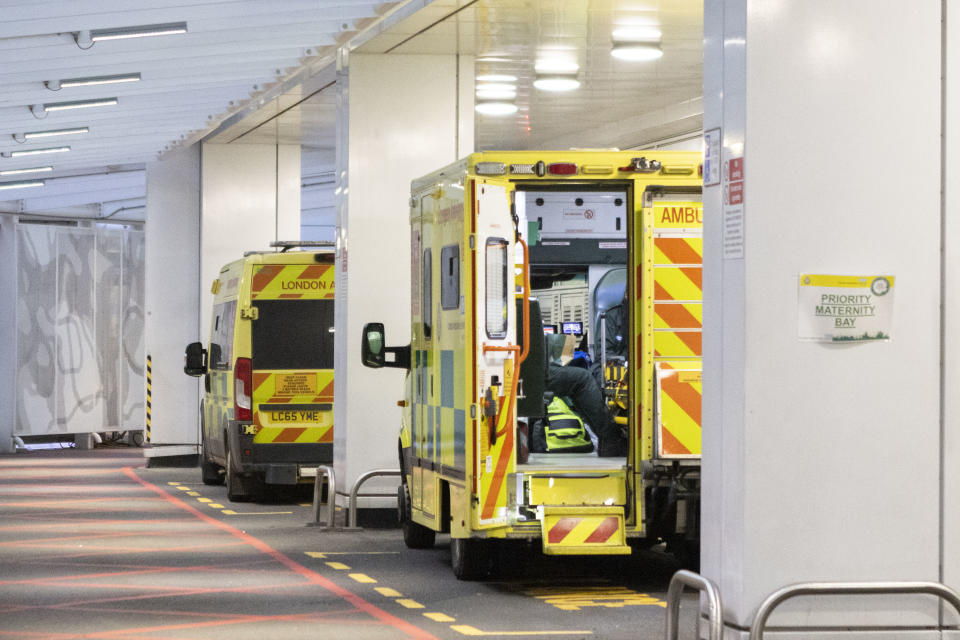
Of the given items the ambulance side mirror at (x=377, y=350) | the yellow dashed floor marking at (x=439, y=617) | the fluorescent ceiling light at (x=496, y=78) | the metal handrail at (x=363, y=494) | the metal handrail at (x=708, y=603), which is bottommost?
the yellow dashed floor marking at (x=439, y=617)

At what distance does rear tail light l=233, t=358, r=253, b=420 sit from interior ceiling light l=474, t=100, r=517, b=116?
14.0ft

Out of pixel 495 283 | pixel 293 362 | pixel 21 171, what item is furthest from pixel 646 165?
pixel 21 171

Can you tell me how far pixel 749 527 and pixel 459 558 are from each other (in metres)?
5.41

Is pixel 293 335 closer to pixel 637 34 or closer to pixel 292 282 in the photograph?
pixel 292 282

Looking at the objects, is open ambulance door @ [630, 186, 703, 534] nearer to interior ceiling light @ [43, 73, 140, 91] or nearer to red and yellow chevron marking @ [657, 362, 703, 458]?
red and yellow chevron marking @ [657, 362, 703, 458]

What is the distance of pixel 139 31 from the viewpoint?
557 inches

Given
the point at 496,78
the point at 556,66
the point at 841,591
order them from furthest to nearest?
the point at 496,78
the point at 556,66
the point at 841,591

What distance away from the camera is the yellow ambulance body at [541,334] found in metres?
10.5

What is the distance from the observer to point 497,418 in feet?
34.6

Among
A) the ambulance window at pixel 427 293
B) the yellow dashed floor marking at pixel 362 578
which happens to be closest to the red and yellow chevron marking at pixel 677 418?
the ambulance window at pixel 427 293

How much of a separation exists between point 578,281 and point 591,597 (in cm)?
645

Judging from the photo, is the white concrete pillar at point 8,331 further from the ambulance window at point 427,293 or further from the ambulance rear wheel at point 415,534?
the ambulance window at point 427,293

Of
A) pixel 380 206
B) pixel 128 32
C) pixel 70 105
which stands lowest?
pixel 380 206

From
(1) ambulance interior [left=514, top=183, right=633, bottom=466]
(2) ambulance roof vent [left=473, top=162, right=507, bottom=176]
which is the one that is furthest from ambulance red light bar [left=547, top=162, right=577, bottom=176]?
(1) ambulance interior [left=514, top=183, right=633, bottom=466]
